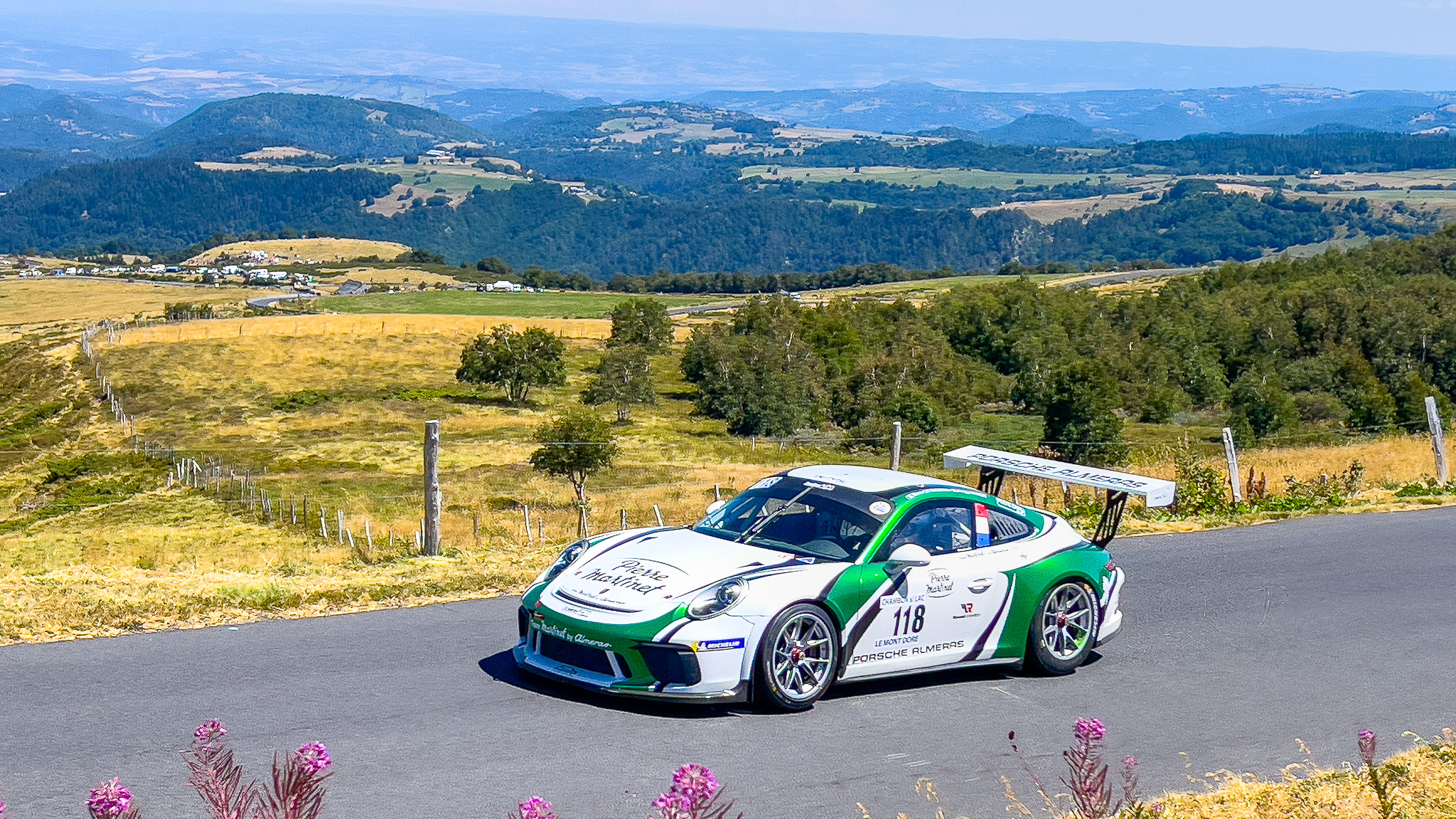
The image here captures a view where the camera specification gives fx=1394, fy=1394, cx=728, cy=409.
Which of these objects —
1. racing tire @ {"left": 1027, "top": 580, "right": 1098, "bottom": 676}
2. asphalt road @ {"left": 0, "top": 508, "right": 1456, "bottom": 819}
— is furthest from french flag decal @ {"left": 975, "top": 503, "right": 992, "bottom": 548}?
asphalt road @ {"left": 0, "top": 508, "right": 1456, "bottom": 819}

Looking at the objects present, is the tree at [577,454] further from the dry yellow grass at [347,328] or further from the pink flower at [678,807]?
the dry yellow grass at [347,328]

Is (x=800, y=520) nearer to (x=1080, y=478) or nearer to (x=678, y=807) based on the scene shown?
(x=1080, y=478)

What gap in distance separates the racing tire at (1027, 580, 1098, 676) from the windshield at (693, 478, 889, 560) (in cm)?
148

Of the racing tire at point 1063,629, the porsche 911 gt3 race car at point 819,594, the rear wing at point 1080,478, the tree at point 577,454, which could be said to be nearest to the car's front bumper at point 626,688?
the porsche 911 gt3 race car at point 819,594

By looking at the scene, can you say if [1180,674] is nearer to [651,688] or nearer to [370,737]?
[651,688]

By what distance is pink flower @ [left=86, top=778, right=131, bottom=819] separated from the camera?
366 centimetres

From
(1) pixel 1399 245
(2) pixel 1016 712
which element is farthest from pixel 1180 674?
(1) pixel 1399 245

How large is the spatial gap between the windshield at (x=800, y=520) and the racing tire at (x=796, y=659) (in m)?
0.61

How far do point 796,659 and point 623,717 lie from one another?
1167 millimetres

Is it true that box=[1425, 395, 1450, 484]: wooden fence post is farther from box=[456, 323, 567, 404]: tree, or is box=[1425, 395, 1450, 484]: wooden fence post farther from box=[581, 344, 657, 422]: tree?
box=[456, 323, 567, 404]: tree

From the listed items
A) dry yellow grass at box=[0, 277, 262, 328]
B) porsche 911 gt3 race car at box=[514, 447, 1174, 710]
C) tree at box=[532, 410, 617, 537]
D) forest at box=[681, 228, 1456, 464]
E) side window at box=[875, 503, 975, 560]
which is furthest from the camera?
dry yellow grass at box=[0, 277, 262, 328]

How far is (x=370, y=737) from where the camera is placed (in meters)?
8.09

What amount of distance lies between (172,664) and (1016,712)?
5718mm

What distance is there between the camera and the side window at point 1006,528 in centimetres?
1024
